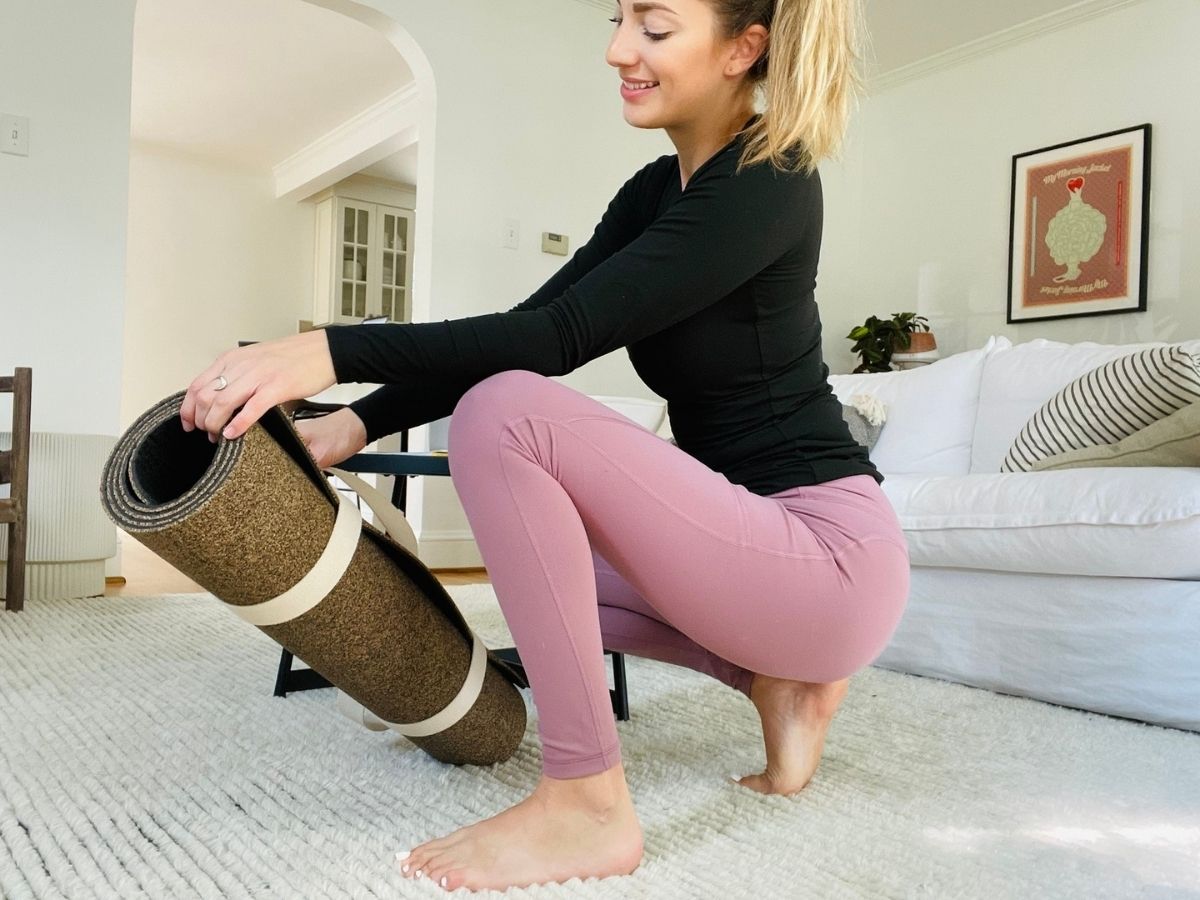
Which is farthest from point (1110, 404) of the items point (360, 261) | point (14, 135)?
point (360, 261)

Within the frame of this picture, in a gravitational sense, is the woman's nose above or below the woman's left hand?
above

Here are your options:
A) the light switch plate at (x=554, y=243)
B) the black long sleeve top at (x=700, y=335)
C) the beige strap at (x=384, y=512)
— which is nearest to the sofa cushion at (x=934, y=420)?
the light switch plate at (x=554, y=243)

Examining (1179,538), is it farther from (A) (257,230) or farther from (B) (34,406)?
(A) (257,230)

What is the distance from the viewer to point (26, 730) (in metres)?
1.36

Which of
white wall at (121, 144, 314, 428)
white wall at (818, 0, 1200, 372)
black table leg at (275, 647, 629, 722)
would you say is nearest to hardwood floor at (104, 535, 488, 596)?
black table leg at (275, 647, 629, 722)

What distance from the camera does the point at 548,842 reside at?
897 mm

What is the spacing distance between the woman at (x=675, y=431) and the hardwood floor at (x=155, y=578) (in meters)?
1.88

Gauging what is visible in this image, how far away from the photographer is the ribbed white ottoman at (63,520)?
2795 millimetres

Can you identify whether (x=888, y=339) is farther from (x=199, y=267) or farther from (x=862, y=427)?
(x=199, y=267)

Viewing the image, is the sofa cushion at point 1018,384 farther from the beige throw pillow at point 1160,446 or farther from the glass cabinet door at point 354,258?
the glass cabinet door at point 354,258

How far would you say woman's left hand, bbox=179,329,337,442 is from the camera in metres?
0.80

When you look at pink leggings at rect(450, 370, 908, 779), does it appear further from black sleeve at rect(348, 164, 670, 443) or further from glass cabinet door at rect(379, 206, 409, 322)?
glass cabinet door at rect(379, 206, 409, 322)

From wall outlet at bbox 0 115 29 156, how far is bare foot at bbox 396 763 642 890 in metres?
2.89

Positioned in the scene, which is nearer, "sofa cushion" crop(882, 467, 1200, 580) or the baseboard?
"sofa cushion" crop(882, 467, 1200, 580)
